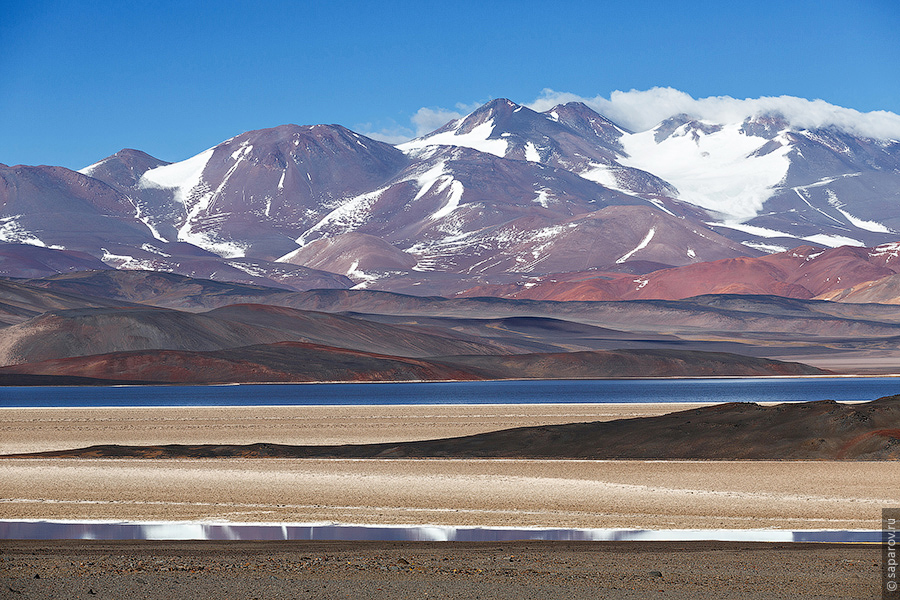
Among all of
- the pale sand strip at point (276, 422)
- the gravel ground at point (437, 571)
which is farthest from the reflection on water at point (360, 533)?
the pale sand strip at point (276, 422)

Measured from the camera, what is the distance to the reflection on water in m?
18.2

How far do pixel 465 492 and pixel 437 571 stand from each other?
11.3 meters

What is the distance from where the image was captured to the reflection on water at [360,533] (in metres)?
18.2

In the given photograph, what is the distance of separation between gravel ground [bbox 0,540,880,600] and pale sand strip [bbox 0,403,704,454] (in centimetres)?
2662

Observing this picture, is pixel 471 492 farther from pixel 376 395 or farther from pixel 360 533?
pixel 376 395

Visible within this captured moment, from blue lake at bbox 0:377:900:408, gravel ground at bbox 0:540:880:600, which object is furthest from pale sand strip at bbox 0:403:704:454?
gravel ground at bbox 0:540:880:600

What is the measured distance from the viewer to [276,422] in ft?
178

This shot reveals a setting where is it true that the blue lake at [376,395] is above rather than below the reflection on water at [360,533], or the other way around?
above

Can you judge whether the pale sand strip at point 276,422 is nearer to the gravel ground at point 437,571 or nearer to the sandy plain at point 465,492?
the sandy plain at point 465,492

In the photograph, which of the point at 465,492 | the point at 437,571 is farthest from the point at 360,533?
the point at 465,492

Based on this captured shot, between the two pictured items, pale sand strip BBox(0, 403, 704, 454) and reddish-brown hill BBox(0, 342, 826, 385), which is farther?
reddish-brown hill BBox(0, 342, 826, 385)

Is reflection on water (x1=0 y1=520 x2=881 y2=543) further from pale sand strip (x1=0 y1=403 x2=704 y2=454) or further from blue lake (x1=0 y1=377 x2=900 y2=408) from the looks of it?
blue lake (x1=0 y1=377 x2=900 y2=408)

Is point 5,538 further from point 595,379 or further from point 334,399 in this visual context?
point 595,379

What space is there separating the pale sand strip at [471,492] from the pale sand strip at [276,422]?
488 inches
